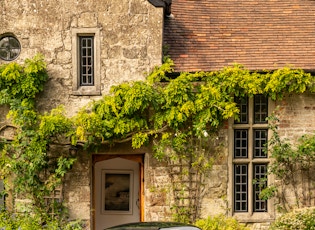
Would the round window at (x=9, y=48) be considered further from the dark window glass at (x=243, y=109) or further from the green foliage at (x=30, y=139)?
the dark window glass at (x=243, y=109)

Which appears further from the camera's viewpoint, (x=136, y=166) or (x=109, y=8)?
(x=136, y=166)

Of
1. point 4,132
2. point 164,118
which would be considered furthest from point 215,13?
point 4,132

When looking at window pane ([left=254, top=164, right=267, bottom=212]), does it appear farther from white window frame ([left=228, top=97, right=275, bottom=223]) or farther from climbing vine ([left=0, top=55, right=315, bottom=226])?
climbing vine ([left=0, top=55, right=315, bottom=226])

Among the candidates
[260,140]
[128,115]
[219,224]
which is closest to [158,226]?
[219,224]

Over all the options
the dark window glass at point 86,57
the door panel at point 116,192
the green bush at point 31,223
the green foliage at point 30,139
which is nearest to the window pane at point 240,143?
the door panel at point 116,192

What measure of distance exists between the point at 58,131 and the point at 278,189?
4851 millimetres

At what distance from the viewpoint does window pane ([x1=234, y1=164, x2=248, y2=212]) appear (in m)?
13.4

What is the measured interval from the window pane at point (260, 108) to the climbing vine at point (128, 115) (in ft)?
1.25

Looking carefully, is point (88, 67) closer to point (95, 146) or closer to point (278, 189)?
point (95, 146)

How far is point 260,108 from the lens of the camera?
13469 mm

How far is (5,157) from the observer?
12.9m

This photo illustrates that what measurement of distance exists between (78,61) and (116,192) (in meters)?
3.49

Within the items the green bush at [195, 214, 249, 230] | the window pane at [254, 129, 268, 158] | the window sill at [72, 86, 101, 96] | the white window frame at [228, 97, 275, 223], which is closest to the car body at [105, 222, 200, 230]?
the green bush at [195, 214, 249, 230]

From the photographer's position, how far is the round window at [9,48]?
43.2ft
